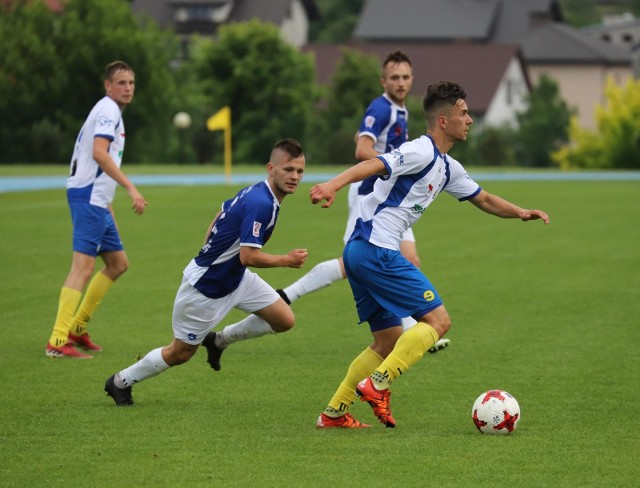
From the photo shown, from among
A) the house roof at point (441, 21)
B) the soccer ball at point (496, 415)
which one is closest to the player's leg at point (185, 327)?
the soccer ball at point (496, 415)

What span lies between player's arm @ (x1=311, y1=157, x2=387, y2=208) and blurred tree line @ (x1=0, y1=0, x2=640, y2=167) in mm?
44423

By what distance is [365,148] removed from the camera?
34.6 ft

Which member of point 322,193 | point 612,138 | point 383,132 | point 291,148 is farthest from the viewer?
point 612,138

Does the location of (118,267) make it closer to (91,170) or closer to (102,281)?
(102,281)

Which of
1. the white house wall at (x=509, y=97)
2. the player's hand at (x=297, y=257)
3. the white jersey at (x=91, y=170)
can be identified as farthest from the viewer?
the white house wall at (x=509, y=97)

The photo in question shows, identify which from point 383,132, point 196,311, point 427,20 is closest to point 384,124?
point 383,132

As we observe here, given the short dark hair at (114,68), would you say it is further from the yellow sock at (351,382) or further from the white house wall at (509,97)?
the white house wall at (509,97)

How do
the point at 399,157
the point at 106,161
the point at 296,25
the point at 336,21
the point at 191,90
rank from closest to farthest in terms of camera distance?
the point at 399,157 < the point at 106,161 < the point at 191,90 < the point at 296,25 < the point at 336,21

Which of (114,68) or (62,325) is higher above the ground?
(114,68)

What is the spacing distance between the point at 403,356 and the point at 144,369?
1.81m

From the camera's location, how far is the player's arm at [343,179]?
21.3ft

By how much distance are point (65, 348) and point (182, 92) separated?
58843mm

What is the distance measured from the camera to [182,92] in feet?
222

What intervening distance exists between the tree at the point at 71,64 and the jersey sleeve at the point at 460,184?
46684 mm
